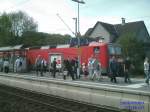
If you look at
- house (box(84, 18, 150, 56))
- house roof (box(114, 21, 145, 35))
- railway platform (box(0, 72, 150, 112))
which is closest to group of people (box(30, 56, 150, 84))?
railway platform (box(0, 72, 150, 112))

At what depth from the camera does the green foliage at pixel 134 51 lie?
115 feet

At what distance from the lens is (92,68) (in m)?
20.4

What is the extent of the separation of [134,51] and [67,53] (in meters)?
10.7

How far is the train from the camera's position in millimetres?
25922

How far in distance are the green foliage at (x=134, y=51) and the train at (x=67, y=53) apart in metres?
7.63

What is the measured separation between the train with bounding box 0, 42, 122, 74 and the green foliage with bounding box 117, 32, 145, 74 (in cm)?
763

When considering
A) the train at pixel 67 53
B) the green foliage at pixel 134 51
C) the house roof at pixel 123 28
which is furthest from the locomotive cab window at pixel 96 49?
the house roof at pixel 123 28

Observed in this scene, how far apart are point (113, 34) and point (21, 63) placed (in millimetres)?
28725

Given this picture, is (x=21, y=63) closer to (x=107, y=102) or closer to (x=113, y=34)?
(x=107, y=102)

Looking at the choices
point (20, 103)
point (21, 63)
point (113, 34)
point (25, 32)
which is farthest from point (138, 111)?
point (25, 32)

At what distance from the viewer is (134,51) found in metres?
36.6

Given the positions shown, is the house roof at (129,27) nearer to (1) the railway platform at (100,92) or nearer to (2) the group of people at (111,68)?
(2) the group of people at (111,68)

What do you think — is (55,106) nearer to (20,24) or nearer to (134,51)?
(134,51)

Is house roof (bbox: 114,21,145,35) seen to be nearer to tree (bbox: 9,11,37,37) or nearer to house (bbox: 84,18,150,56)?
house (bbox: 84,18,150,56)
